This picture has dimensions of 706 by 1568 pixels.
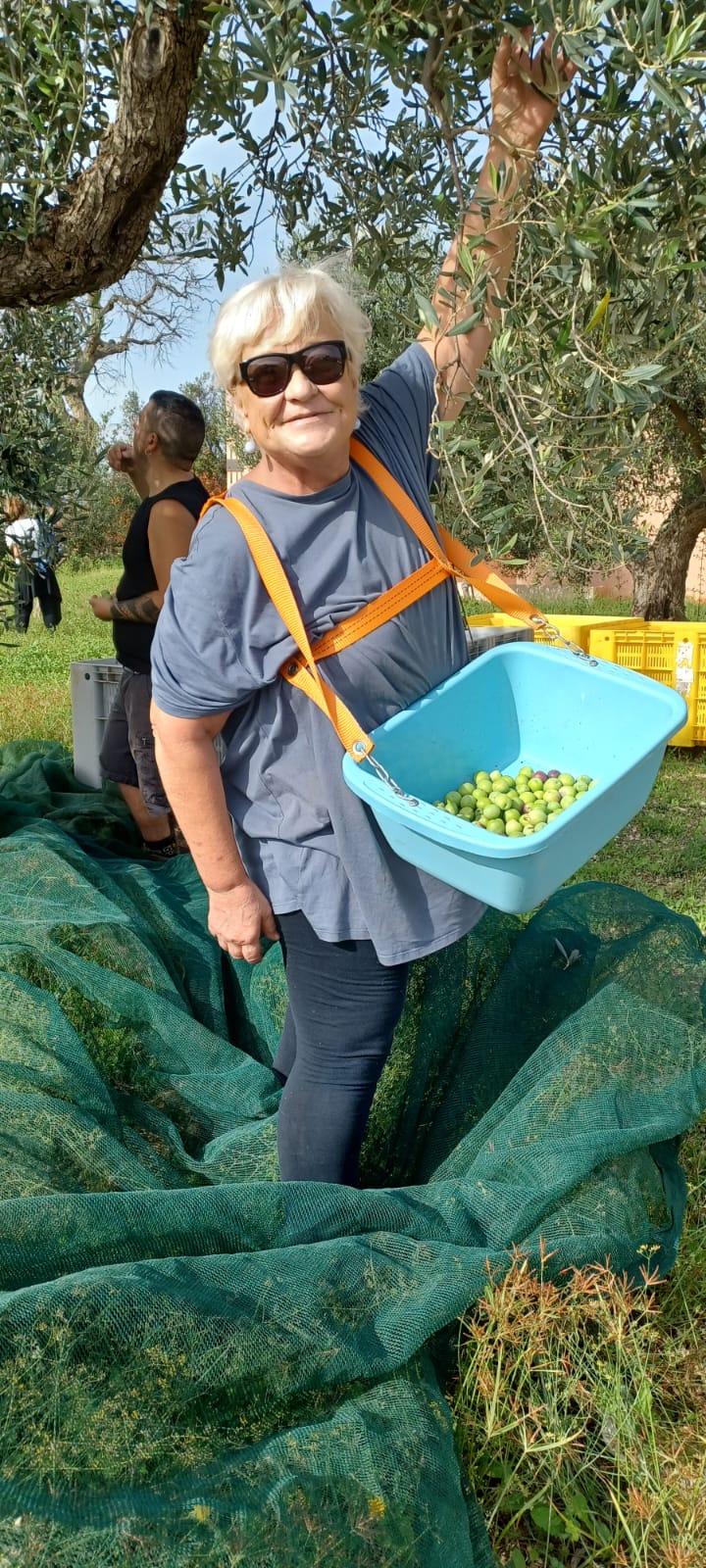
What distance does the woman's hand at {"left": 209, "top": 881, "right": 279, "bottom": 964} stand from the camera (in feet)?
7.84

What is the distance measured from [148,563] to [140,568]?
0.04 m

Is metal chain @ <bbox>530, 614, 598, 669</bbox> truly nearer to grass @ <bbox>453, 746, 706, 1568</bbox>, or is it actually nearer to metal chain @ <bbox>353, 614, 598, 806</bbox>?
metal chain @ <bbox>353, 614, 598, 806</bbox>

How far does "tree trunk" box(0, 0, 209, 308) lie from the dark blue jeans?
2146 millimetres

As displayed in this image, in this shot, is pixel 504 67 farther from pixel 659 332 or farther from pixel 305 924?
pixel 305 924

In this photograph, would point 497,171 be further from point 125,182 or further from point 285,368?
point 125,182

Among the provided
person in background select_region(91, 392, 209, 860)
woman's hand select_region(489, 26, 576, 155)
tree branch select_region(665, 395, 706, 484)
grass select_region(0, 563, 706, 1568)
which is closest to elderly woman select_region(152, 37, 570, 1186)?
woman's hand select_region(489, 26, 576, 155)

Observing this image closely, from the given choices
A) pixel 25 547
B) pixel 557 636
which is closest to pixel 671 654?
pixel 25 547

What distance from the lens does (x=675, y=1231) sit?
2.43 meters

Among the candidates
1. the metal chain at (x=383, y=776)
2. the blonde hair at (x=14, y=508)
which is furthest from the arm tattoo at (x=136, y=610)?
the metal chain at (x=383, y=776)

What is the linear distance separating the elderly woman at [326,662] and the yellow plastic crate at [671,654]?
647cm

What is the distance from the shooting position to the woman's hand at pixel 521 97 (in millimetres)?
1977

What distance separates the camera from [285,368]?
6.89 ft

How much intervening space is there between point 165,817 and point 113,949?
5.38ft

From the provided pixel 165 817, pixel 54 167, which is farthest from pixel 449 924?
pixel 165 817
